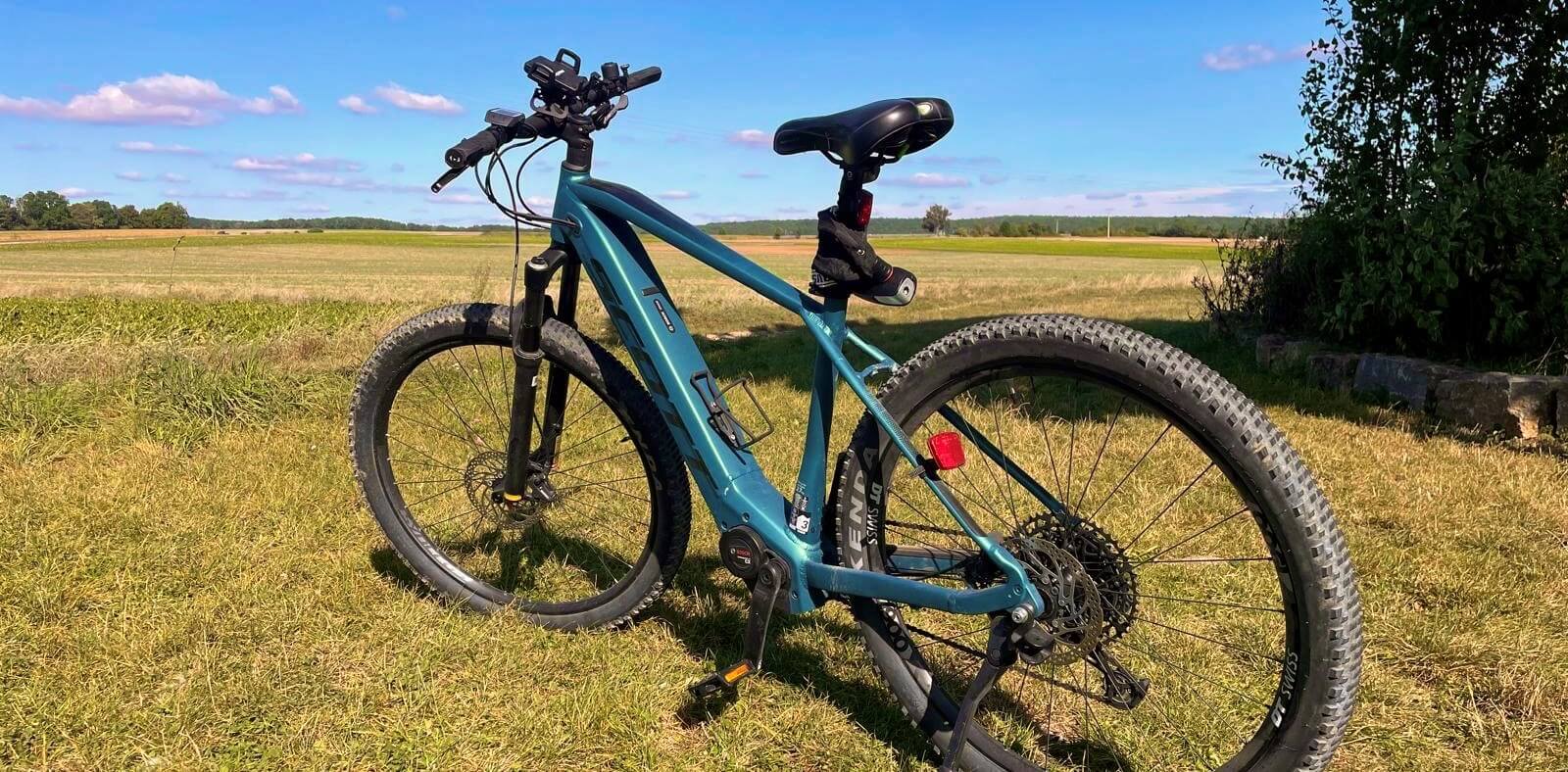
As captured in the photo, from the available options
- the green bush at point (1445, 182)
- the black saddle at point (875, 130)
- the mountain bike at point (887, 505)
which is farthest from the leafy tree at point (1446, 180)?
the black saddle at point (875, 130)

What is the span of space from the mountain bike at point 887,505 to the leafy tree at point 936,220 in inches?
Result: 3206

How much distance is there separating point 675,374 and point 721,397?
0.15 metres

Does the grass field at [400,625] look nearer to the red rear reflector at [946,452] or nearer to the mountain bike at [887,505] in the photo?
the mountain bike at [887,505]

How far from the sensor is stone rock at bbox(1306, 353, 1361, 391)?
6230mm

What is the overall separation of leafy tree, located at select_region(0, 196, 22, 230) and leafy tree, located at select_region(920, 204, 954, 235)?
66.0 m

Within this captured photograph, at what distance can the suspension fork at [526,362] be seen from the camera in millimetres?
2600

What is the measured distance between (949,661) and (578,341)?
154 centimetres

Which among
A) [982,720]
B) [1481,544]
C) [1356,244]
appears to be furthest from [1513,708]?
[1356,244]

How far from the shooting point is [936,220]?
84.9m

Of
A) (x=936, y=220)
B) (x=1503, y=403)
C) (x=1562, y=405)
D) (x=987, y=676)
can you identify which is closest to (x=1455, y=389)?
(x=1503, y=403)

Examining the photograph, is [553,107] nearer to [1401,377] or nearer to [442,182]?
[442,182]

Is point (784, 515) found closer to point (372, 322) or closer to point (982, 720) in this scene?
point (982, 720)

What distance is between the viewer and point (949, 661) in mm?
2770

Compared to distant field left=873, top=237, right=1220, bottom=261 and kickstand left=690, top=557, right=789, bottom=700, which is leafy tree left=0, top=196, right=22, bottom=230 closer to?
distant field left=873, top=237, right=1220, bottom=261
